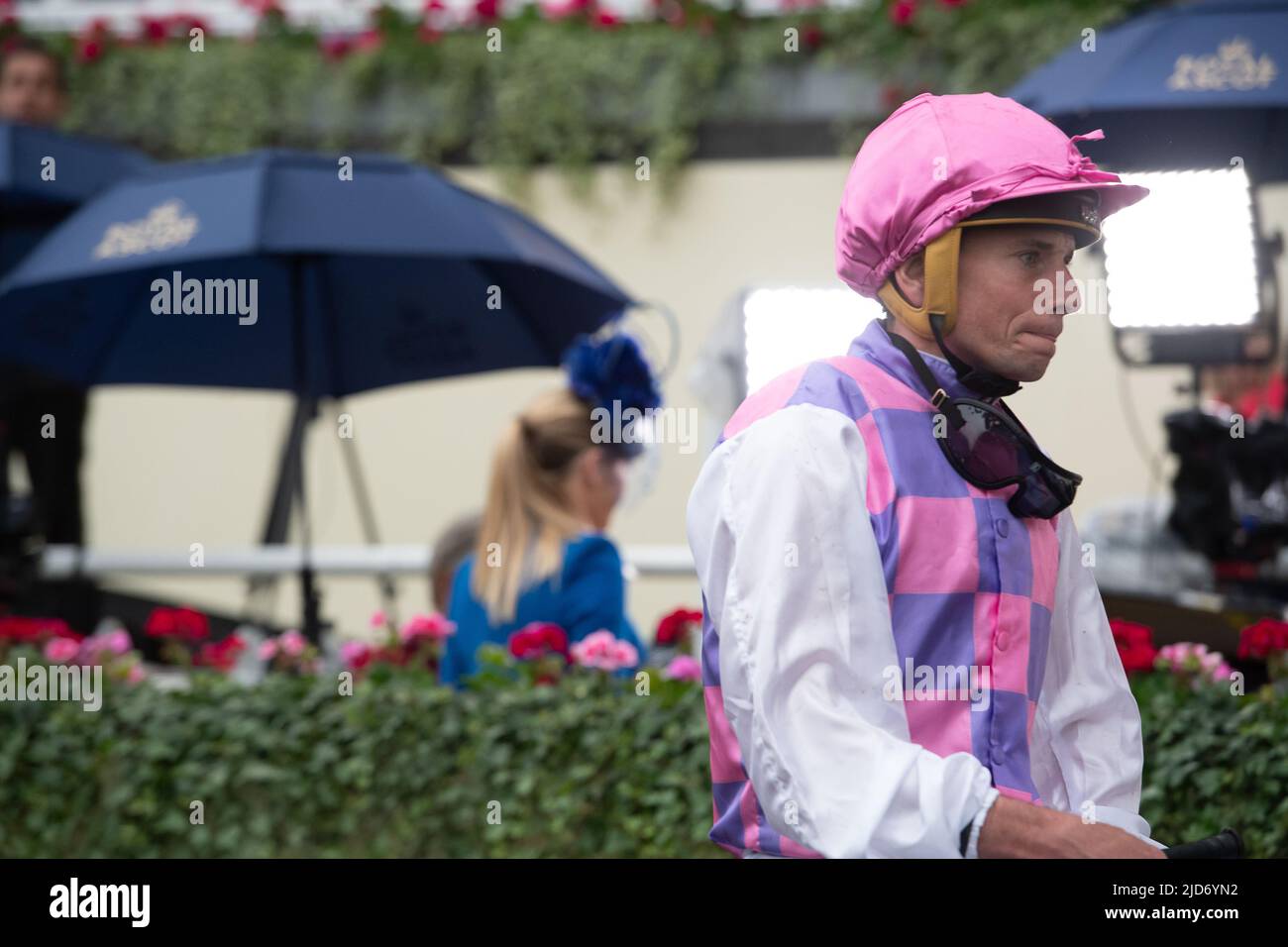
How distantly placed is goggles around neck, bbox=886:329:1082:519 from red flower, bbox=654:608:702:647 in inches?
81.2

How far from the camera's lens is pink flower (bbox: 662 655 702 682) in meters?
3.33

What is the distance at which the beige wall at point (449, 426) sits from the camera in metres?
7.39

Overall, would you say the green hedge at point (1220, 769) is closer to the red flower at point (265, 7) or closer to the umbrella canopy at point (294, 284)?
the umbrella canopy at point (294, 284)

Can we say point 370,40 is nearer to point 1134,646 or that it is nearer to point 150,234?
point 150,234

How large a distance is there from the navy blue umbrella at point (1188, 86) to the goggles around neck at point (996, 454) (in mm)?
Answer: 2146

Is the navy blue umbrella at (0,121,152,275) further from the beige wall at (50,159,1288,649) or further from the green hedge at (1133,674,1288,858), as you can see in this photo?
the green hedge at (1133,674,1288,858)

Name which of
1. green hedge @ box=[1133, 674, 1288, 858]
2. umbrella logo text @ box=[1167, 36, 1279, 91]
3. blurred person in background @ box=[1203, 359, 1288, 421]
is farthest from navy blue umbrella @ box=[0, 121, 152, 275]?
green hedge @ box=[1133, 674, 1288, 858]

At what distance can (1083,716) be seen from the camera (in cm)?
177

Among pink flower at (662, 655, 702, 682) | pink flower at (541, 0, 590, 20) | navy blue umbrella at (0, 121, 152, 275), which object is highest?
pink flower at (541, 0, 590, 20)

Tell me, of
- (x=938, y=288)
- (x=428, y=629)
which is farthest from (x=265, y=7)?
(x=938, y=288)

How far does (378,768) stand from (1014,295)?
2111 millimetres
